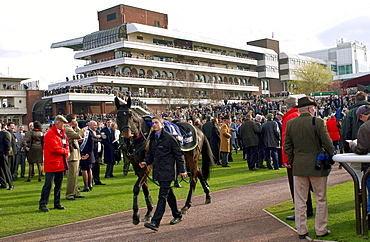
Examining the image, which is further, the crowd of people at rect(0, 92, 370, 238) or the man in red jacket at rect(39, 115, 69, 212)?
the man in red jacket at rect(39, 115, 69, 212)

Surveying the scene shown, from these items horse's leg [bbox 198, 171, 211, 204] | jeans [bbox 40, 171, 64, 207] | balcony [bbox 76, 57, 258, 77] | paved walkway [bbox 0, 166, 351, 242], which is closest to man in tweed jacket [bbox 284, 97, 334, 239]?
paved walkway [bbox 0, 166, 351, 242]

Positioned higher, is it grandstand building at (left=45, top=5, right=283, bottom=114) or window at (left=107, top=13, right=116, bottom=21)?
window at (left=107, top=13, right=116, bottom=21)

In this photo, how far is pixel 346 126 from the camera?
8.50m

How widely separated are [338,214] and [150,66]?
182 feet

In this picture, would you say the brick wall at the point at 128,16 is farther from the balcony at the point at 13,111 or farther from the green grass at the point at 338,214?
the green grass at the point at 338,214

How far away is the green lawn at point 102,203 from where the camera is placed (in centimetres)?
711

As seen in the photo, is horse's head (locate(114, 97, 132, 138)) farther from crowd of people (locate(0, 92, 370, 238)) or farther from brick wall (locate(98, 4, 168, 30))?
brick wall (locate(98, 4, 168, 30))

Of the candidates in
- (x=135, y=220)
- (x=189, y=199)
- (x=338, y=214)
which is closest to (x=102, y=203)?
(x=189, y=199)

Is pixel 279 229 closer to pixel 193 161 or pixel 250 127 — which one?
pixel 193 161

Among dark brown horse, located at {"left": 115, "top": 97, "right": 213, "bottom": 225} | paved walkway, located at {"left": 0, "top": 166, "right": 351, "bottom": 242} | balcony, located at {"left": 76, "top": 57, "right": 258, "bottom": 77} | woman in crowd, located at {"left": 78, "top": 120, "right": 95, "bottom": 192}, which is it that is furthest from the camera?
balcony, located at {"left": 76, "top": 57, "right": 258, "bottom": 77}

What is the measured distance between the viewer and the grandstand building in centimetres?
5466

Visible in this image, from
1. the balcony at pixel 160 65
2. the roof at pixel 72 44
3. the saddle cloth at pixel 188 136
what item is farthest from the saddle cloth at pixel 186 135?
the roof at pixel 72 44

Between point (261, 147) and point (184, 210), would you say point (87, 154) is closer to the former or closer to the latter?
point (184, 210)

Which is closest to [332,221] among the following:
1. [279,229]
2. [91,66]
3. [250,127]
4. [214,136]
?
[279,229]
